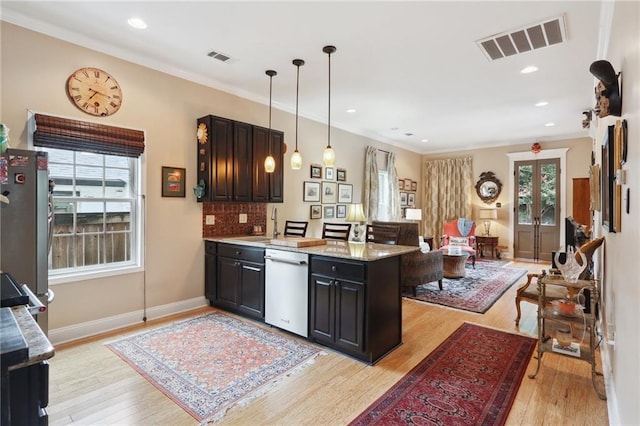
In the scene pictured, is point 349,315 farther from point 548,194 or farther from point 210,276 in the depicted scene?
point 548,194

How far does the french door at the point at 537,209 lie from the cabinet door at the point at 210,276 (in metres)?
7.39

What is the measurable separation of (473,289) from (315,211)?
2.88 metres

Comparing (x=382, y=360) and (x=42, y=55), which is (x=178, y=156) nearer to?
(x=42, y=55)

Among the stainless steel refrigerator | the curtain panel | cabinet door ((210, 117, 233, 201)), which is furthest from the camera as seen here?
the curtain panel

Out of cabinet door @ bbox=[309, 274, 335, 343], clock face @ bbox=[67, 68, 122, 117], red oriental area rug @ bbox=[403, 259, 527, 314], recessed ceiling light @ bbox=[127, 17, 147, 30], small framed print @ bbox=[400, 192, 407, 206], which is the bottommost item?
red oriental area rug @ bbox=[403, 259, 527, 314]

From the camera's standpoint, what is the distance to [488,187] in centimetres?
866

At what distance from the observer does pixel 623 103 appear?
190cm

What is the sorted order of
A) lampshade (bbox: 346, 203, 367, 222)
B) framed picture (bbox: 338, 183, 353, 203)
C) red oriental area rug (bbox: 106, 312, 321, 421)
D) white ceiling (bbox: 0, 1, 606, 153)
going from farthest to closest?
framed picture (bbox: 338, 183, 353, 203), lampshade (bbox: 346, 203, 367, 222), white ceiling (bbox: 0, 1, 606, 153), red oriental area rug (bbox: 106, 312, 321, 421)

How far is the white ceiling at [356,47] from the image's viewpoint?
9.17 ft

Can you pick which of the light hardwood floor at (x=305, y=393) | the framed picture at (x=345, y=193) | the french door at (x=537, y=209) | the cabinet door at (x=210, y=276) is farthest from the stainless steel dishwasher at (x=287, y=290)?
the french door at (x=537, y=209)

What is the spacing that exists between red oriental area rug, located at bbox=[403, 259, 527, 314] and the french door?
1.56 metres

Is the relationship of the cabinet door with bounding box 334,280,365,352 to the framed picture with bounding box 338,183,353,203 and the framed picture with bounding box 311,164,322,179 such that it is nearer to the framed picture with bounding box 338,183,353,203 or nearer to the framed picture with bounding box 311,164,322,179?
the framed picture with bounding box 311,164,322,179

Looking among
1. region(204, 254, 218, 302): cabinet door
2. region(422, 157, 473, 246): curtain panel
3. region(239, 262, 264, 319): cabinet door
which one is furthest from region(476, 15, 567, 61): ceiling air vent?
region(422, 157, 473, 246): curtain panel

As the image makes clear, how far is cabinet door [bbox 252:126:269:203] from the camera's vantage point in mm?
4590
